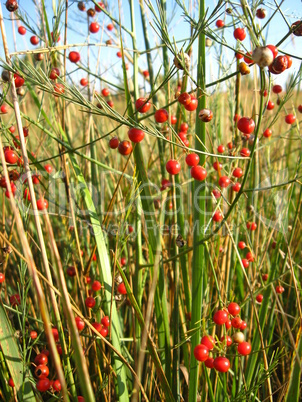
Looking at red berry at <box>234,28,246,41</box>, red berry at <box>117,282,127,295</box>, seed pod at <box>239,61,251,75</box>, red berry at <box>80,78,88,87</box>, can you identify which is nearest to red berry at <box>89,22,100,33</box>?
red berry at <box>80,78,88,87</box>

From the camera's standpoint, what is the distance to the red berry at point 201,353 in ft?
1.94

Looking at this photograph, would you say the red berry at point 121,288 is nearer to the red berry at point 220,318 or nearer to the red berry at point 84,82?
the red berry at point 220,318

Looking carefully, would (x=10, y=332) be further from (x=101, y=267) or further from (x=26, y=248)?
(x=26, y=248)

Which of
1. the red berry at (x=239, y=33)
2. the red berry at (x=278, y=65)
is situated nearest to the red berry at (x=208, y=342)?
the red berry at (x=278, y=65)

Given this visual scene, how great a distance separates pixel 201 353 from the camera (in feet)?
1.94

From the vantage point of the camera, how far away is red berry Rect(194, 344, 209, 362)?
590 mm

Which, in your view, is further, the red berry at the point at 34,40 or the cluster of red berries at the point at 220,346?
the red berry at the point at 34,40

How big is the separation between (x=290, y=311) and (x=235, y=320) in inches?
20.4

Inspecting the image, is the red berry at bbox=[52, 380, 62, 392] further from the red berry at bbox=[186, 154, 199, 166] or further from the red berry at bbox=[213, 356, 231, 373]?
the red berry at bbox=[186, 154, 199, 166]

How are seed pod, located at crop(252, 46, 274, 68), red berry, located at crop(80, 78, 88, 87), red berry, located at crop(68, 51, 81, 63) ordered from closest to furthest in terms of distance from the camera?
seed pod, located at crop(252, 46, 274, 68), red berry, located at crop(68, 51, 81, 63), red berry, located at crop(80, 78, 88, 87)

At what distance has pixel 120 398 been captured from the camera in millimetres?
671

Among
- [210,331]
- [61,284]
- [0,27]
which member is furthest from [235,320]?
[0,27]

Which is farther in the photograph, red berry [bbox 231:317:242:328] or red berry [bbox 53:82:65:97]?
red berry [bbox 231:317:242:328]

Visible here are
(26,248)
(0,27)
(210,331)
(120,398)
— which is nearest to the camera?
(26,248)
